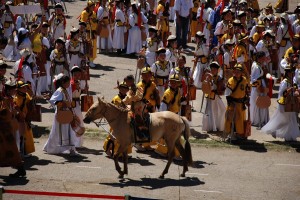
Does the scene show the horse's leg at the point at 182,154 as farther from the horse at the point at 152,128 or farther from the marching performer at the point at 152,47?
the marching performer at the point at 152,47

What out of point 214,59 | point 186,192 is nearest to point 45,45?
point 214,59

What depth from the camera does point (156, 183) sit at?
61.7 ft

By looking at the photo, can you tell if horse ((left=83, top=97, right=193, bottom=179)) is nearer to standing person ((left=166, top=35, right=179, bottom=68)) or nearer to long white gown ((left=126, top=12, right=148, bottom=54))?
standing person ((left=166, top=35, right=179, bottom=68))

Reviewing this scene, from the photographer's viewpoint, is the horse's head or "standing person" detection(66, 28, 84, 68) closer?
the horse's head

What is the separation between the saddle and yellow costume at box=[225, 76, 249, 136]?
3583mm

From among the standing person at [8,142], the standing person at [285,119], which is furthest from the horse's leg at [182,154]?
the standing person at [285,119]

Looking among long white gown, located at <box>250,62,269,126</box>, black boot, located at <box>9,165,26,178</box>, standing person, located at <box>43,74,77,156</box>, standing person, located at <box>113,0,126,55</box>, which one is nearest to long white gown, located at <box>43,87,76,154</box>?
standing person, located at <box>43,74,77,156</box>

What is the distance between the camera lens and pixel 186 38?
31984 mm

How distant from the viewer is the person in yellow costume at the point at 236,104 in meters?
21.9

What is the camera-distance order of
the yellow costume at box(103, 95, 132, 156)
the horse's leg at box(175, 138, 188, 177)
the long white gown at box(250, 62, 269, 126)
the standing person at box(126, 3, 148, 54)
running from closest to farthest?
the horse's leg at box(175, 138, 188, 177) → the yellow costume at box(103, 95, 132, 156) → the long white gown at box(250, 62, 269, 126) → the standing person at box(126, 3, 148, 54)

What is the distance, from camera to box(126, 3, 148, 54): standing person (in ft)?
99.5

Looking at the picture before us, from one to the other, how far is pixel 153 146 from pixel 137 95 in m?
2.35

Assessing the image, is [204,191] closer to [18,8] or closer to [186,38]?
[18,8]

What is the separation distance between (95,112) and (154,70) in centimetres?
419
